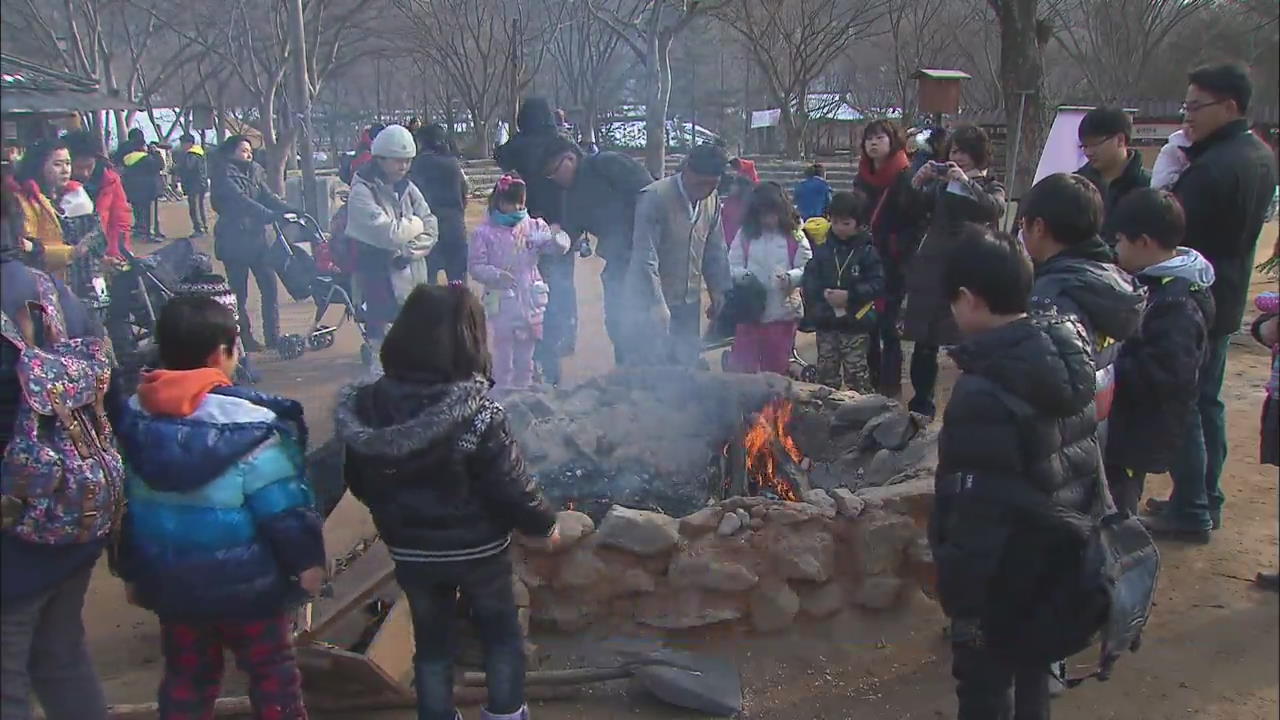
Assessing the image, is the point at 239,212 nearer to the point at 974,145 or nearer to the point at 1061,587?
the point at 974,145

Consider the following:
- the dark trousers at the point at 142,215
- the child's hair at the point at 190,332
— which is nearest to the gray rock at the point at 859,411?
the child's hair at the point at 190,332

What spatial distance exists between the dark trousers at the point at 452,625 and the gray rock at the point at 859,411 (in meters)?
2.57

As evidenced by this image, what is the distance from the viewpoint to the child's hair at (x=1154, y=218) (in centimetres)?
342

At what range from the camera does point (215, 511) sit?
2404 millimetres

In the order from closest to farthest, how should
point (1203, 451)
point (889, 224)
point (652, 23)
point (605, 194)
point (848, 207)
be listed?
point (1203, 451) → point (848, 207) → point (889, 224) → point (605, 194) → point (652, 23)

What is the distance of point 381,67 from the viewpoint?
966 cm

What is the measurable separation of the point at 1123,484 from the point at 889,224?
95.2 inches

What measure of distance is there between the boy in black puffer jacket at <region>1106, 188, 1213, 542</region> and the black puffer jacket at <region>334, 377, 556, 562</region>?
7.49ft

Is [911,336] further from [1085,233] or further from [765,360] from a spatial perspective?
[1085,233]

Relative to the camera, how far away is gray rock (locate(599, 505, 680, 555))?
365 centimetres

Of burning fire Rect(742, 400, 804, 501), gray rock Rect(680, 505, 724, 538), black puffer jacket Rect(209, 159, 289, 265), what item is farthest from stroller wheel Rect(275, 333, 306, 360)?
gray rock Rect(680, 505, 724, 538)

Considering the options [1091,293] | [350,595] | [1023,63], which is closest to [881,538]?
[1091,293]

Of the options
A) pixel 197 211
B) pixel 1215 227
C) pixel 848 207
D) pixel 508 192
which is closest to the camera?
pixel 1215 227

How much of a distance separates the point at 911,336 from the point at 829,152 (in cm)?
1914
